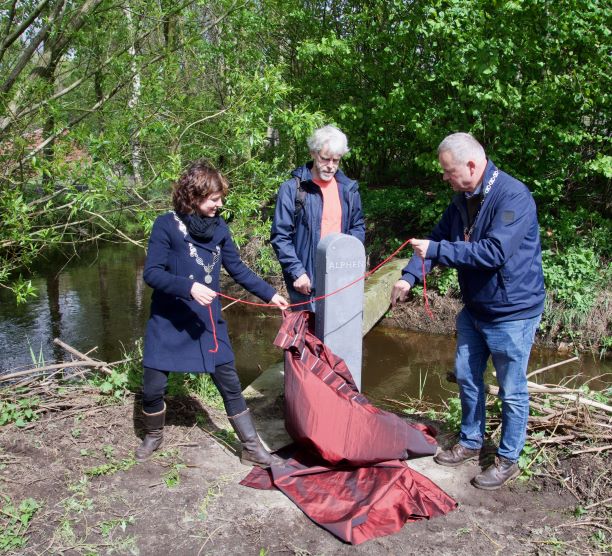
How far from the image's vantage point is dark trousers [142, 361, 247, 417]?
3475 mm

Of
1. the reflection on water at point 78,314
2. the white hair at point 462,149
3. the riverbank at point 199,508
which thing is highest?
the white hair at point 462,149

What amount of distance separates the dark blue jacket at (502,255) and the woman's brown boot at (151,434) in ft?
6.40

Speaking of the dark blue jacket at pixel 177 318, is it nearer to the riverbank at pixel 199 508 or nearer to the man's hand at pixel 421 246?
the riverbank at pixel 199 508

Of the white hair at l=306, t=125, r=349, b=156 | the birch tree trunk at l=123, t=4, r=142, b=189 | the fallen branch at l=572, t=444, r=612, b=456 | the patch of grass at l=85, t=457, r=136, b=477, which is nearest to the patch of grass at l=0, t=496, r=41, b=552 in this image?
the patch of grass at l=85, t=457, r=136, b=477

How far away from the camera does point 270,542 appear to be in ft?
9.53

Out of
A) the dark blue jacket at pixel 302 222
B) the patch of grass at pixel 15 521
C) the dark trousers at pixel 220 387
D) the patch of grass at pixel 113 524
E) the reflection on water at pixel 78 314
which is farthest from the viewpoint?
the reflection on water at pixel 78 314

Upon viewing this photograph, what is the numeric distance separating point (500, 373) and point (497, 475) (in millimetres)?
611

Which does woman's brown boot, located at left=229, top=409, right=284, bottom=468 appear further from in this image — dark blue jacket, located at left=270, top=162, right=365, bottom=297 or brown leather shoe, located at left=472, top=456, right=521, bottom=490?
brown leather shoe, located at left=472, top=456, right=521, bottom=490

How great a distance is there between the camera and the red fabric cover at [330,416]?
3.37 metres

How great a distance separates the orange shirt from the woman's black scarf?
0.93 metres

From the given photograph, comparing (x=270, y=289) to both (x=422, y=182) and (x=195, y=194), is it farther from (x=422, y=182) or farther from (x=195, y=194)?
(x=422, y=182)

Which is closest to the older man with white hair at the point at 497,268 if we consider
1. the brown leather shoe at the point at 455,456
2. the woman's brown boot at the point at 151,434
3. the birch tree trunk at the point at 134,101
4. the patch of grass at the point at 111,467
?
the brown leather shoe at the point at 455,456

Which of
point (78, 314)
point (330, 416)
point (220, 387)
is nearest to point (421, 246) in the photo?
point (330, 416)

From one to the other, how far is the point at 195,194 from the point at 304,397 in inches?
53.8
